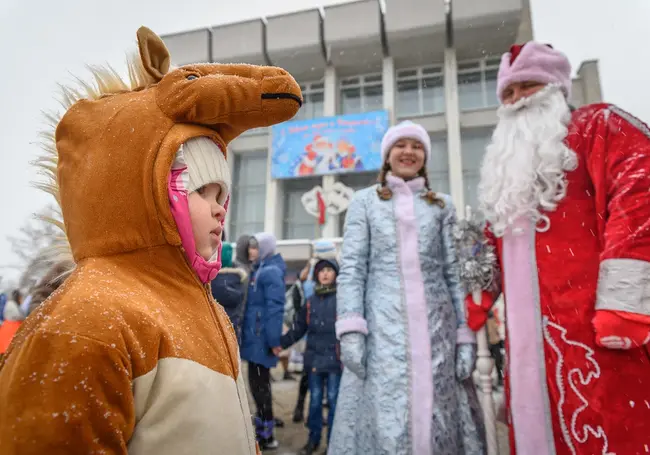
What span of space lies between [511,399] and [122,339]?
148 centimetres

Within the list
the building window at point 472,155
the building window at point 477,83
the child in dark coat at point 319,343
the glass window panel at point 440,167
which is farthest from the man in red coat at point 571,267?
the building window at point 477,83

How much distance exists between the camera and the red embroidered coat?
1.38m

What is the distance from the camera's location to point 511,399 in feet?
5.37

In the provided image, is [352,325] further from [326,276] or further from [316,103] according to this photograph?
[316,103]

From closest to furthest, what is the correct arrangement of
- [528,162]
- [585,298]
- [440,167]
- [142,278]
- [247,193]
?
[142,278], [585,298], [528,162], [440,167], [247,193]

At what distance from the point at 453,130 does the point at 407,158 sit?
44.0 ft

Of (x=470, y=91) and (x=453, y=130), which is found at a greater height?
(x=470, y=91)

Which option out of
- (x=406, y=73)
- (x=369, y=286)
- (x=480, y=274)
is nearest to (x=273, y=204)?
(x=406, y=73)

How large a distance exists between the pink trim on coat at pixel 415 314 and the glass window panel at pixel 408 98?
14518 millimetres

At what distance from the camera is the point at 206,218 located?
934 mm

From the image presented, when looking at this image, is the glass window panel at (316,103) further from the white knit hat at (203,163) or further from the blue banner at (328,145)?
the white knit hat at (203,163)

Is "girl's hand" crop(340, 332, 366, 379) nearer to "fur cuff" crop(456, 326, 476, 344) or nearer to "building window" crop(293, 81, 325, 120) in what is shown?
"fur cuff" crop(456, 326, 476, 344)

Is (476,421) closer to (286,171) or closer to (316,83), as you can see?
(286,171)

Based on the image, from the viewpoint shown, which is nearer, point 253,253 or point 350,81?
point 253,253
